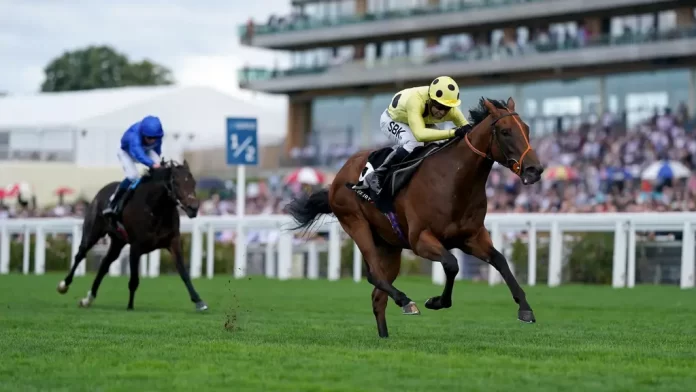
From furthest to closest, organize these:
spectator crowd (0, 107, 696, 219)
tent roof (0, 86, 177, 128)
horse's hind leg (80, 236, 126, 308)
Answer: tent roof (0, 86, 177, 128)
spectator crowd (0, 107, 696, 219)
horse's hind leg (80, 236, 126, 308)

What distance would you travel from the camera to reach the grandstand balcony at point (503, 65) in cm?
3481

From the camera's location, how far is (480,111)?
8547mm

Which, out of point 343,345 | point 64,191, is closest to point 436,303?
point 343,345

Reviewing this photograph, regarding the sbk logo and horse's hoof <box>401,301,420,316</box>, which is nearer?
horse's hoof <box>401,301,420,316</box>

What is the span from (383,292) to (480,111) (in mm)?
1382

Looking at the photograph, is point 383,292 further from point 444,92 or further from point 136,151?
point 136,151

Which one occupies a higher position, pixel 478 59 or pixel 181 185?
pixel 478 59

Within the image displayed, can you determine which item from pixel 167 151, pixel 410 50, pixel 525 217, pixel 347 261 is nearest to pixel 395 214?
pixel 525 217

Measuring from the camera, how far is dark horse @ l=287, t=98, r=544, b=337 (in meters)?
8.05

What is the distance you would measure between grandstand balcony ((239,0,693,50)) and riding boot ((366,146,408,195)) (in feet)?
89.7

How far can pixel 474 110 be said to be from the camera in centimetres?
856

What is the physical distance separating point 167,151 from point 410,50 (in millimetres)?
9208

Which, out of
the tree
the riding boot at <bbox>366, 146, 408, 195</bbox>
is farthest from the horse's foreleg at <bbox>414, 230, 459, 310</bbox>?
the tree

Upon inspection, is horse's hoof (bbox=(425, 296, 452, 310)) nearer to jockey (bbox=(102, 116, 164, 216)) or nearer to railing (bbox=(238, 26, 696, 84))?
jockey (bbox=(102, 116, 164, 216))
